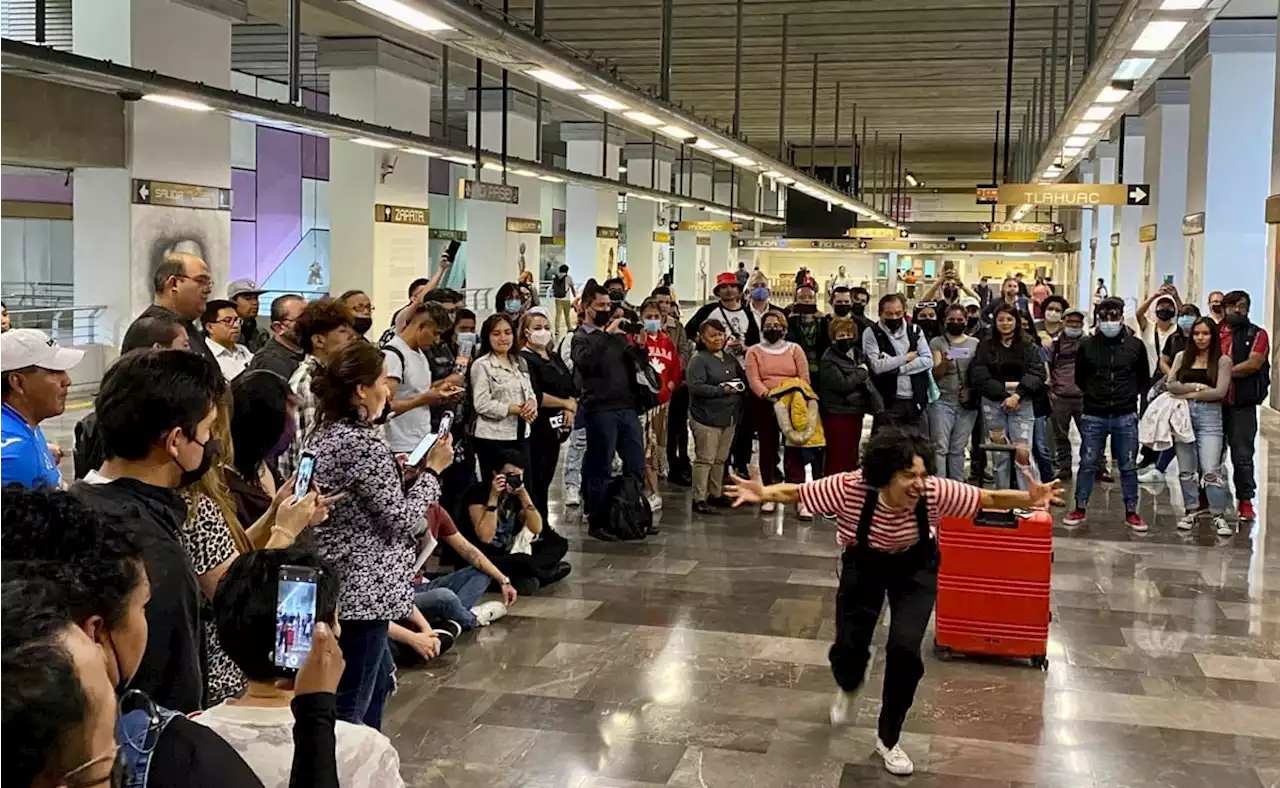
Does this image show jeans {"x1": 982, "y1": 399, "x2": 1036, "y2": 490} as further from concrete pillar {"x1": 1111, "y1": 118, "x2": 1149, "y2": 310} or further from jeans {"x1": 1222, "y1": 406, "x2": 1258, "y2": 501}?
concrete pillar {"x1": 1111, "y1": 118, "x2": 1149, "y2": 310}

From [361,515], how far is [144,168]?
413 inches

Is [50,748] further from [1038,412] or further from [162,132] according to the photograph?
[162,132]

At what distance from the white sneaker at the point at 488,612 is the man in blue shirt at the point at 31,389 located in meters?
2.90

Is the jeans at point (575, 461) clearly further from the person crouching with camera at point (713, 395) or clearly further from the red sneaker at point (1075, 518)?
the red sneaker at point (1075, 518)

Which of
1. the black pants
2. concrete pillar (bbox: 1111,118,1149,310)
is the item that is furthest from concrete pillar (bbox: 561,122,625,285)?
the black pants

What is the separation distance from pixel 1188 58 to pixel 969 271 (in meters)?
30.9

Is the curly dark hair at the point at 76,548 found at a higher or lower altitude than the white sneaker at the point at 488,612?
higher

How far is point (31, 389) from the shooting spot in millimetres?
3516

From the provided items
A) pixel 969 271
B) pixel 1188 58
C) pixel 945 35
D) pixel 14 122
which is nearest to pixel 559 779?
pixel 14 122

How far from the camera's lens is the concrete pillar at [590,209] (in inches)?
986

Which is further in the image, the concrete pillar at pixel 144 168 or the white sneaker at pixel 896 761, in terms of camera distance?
the concrete pillar at pixel 144 168

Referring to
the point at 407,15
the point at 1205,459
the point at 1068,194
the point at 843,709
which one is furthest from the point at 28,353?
the point at 1068,194

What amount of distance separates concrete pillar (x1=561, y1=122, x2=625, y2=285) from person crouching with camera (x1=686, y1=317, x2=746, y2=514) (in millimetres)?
16206

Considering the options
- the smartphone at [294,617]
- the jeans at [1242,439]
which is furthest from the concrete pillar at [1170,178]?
the smartphone at [294,617]
